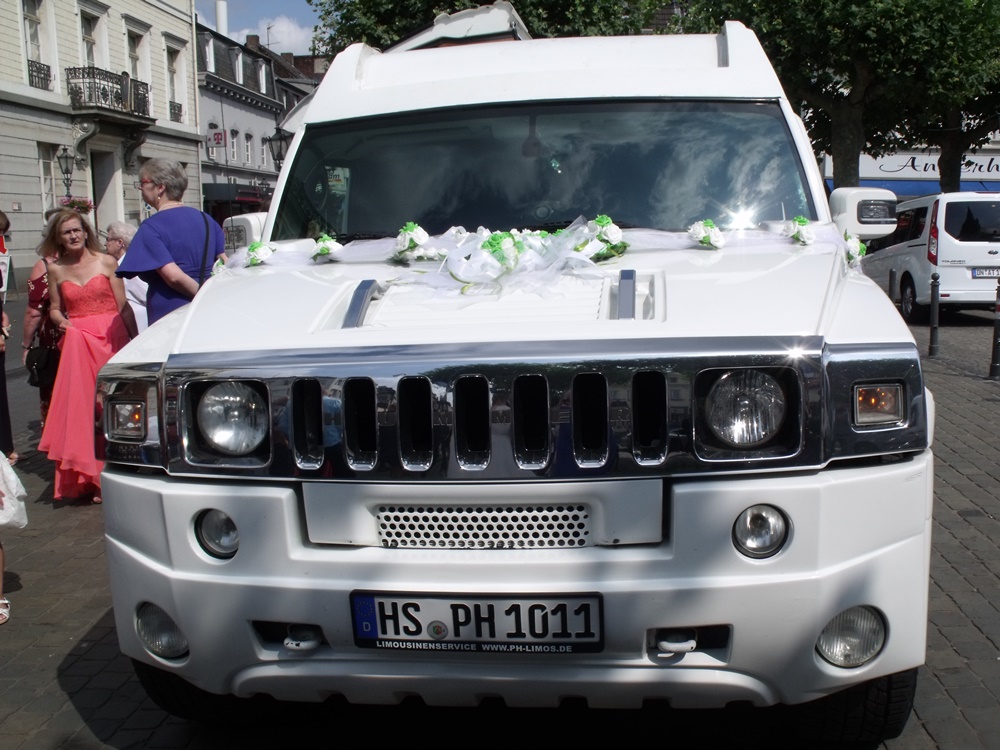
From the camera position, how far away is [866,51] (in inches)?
887

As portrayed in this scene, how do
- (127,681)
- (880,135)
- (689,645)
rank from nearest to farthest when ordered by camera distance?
(689,645) < (127,681) < (880,135)

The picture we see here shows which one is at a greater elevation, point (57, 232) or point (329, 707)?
point (57, 232)

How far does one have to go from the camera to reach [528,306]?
3.00 meters

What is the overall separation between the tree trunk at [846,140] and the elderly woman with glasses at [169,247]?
21.6 metres

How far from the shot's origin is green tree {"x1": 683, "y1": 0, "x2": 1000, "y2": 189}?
21.8m

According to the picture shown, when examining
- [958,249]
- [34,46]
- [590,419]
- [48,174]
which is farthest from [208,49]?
[590,419]

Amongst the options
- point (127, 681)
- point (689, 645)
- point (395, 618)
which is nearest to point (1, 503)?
point (127, 681)

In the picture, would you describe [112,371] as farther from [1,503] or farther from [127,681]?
[1,503]

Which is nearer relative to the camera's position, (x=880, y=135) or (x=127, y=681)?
(x=127, y=681)

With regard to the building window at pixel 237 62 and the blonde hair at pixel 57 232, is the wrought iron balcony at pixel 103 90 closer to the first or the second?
the building window at pixel 237 62

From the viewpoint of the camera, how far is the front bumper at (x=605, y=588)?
8.23ft

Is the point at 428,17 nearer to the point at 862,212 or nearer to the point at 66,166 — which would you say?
the point at 66,166

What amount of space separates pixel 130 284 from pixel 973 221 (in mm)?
12582

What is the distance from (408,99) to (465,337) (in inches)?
81.9
